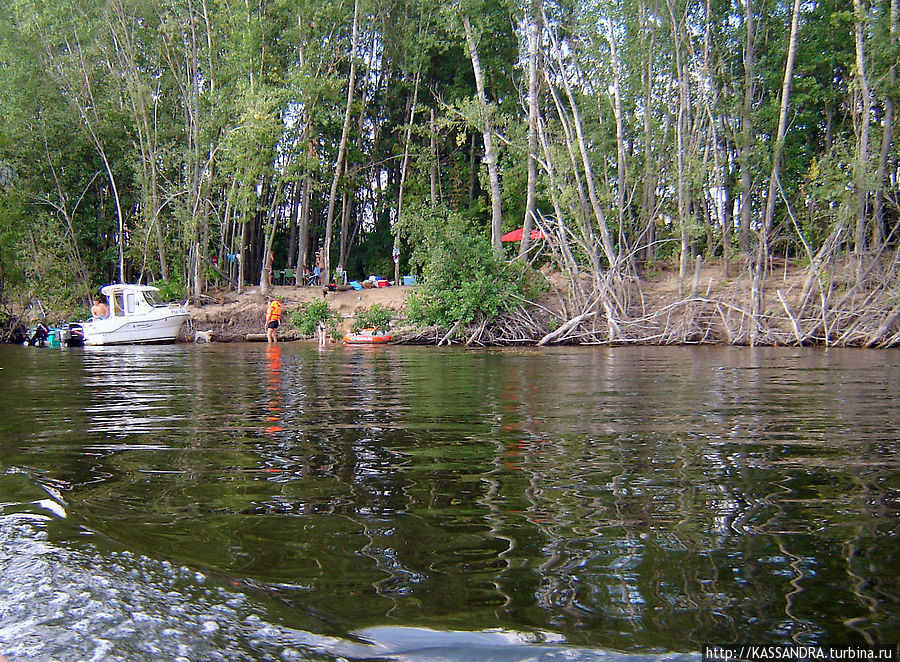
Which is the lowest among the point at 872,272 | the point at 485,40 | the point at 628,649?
the point at 628,649

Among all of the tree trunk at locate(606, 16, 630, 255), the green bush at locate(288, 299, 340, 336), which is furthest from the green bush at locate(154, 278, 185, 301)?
the tree trunk at locate(606, 16, 630, 255)

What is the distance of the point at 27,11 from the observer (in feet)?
97.6

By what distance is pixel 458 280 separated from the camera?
2327 cm

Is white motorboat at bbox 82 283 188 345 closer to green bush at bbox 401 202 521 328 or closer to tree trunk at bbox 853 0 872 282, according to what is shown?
green bush at bbox 401 202 521 328

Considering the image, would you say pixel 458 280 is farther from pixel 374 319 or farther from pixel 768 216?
pixel 768 216

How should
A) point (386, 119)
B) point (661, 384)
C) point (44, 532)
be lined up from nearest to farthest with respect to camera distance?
point (44, 532) < point (661, 384) < point (386, 119)

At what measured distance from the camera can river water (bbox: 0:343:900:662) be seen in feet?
6.95

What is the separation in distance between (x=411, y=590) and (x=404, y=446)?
2684mm

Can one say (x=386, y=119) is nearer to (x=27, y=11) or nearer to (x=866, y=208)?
(x=27, y=11)

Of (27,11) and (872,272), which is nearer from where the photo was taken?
(872,272)

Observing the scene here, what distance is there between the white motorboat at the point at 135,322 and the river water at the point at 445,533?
2166 centimetres

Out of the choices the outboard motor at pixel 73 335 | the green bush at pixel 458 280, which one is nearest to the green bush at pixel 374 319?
the green bush at pixel 458 280

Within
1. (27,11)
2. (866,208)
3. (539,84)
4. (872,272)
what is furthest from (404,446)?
(27,11)


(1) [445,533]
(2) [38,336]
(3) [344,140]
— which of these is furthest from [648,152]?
(2) [38,336]
